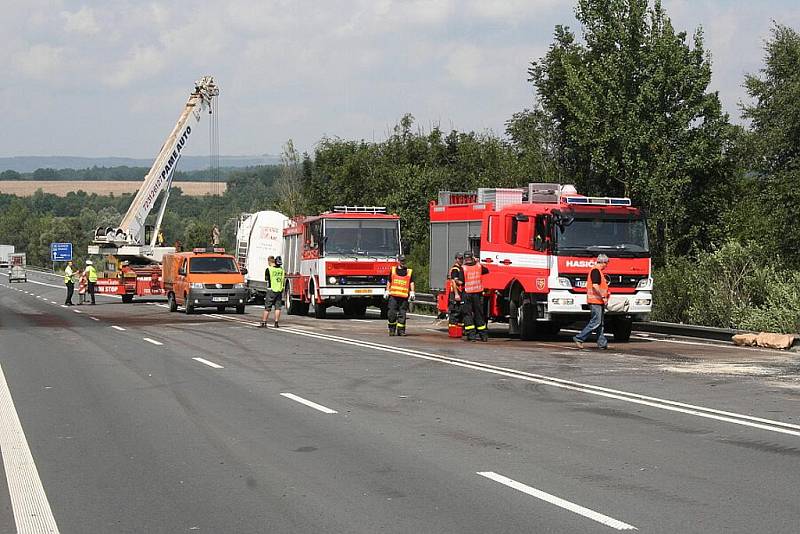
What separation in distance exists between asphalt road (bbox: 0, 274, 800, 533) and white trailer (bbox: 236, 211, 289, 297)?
22486 mm

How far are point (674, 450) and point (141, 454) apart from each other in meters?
4.50

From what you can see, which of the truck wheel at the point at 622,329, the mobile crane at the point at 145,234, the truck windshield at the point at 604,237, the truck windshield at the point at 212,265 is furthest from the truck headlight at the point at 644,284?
the mobile crane at the point at 145,234

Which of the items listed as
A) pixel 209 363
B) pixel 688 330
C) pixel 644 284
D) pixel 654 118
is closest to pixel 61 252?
pixel 654 118

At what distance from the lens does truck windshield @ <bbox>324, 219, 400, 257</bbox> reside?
112ft

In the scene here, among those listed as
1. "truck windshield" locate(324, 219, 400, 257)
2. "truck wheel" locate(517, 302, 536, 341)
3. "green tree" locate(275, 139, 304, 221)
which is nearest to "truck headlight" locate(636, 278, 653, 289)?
"truck wheel" locate(517, 302, 536, 341)

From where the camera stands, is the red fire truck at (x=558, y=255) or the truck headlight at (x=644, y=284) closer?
the red fire truck at (x=558, y=255)

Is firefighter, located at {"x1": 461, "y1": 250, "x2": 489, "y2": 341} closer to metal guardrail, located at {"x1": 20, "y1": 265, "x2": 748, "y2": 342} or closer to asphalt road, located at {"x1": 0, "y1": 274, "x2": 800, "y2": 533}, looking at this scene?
asphalt road, located at {"x1": 0, "y1": 274, "x2": 800, "y2": 533}

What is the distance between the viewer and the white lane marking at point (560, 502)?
7.30 m

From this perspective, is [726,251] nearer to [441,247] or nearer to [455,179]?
[441,247]

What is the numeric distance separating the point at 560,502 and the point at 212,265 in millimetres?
32080

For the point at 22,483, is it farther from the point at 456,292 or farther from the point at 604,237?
the point at 604,237

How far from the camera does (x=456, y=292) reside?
24.2m

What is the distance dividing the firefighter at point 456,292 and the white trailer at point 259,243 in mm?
16913

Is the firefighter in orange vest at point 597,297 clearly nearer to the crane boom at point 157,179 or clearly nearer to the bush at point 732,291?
the bush at point 732,291
